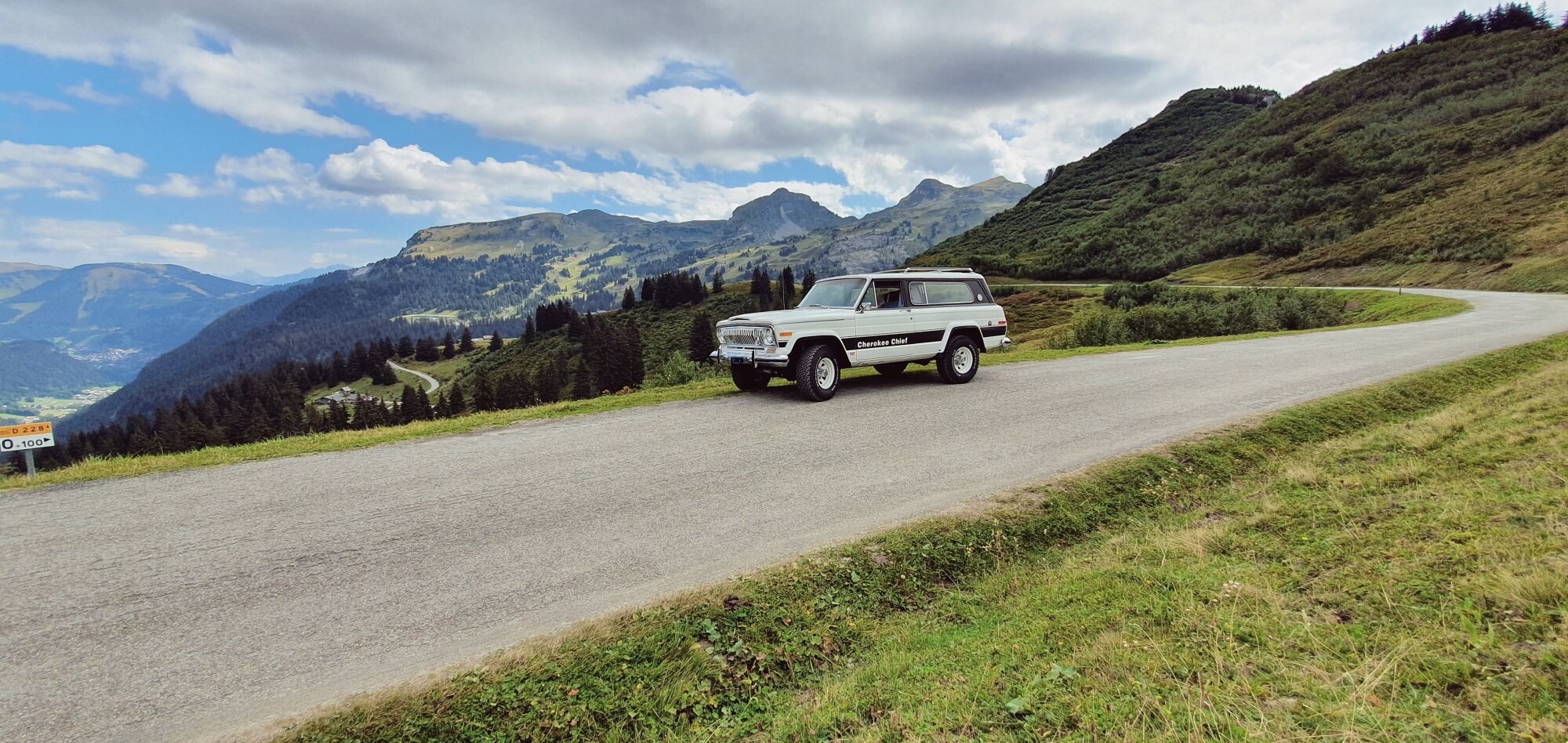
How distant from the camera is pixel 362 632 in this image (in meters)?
4.43

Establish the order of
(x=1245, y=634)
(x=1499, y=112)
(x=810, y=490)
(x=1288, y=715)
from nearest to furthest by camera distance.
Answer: (x=1288, y=715) → (x=1245, y=634) → (x=810, y=490) → (x=1499, y=112)

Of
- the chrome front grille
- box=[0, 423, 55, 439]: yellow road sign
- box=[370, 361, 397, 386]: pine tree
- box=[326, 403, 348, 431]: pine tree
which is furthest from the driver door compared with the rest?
box=[370, 361, 397, 386]: pine tree

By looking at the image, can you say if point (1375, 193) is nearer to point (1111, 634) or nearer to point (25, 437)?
point (1111, 634)

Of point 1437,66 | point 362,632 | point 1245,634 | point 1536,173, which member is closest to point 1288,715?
point 1245,634

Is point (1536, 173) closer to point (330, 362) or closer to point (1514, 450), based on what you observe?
point (1514, 450)

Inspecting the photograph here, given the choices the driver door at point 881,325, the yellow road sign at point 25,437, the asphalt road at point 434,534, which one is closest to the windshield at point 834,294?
the driver door at point 881,325

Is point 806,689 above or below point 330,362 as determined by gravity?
below

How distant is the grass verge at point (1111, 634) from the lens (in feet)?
9.80

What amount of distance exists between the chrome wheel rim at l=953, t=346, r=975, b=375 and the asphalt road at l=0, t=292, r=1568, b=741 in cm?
246

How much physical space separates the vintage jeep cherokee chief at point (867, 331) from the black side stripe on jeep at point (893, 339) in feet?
0.06

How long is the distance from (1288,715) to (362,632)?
5.57 m

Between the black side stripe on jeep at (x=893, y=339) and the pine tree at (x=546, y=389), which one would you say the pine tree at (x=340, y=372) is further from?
the black side stripe on jeep at (x=893, y=339)

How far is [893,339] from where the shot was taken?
12.9 meters

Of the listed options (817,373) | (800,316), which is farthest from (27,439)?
(817,373)
